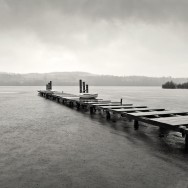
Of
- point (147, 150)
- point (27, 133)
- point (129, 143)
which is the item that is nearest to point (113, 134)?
point (129, 143)

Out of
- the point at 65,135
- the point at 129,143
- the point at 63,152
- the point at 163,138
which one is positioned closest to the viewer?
the point at 63,152

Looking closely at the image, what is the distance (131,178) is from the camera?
25.6 ft

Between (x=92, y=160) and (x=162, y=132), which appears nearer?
(x=92, y=160)

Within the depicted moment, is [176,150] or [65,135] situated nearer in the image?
[176,150]

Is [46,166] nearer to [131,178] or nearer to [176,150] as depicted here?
[131,178]

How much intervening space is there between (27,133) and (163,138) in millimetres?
9217

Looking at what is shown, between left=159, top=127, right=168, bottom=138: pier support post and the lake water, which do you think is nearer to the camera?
the lake water

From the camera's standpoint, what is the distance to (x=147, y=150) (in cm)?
1103

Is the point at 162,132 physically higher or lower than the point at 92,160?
higher

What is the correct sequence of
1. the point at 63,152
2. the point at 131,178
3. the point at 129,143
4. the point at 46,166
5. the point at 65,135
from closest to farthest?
the point at 131,178 → the point at 46,166 → the point at 63,152 → the point at 129,143 → the point at 65,135

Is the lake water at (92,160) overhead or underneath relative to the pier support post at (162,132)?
underneath

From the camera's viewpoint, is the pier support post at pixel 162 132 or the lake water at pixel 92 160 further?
the pier support post at pixel 162 132

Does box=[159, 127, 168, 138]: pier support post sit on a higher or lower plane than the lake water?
higher

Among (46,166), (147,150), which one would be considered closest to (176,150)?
(147,150)
